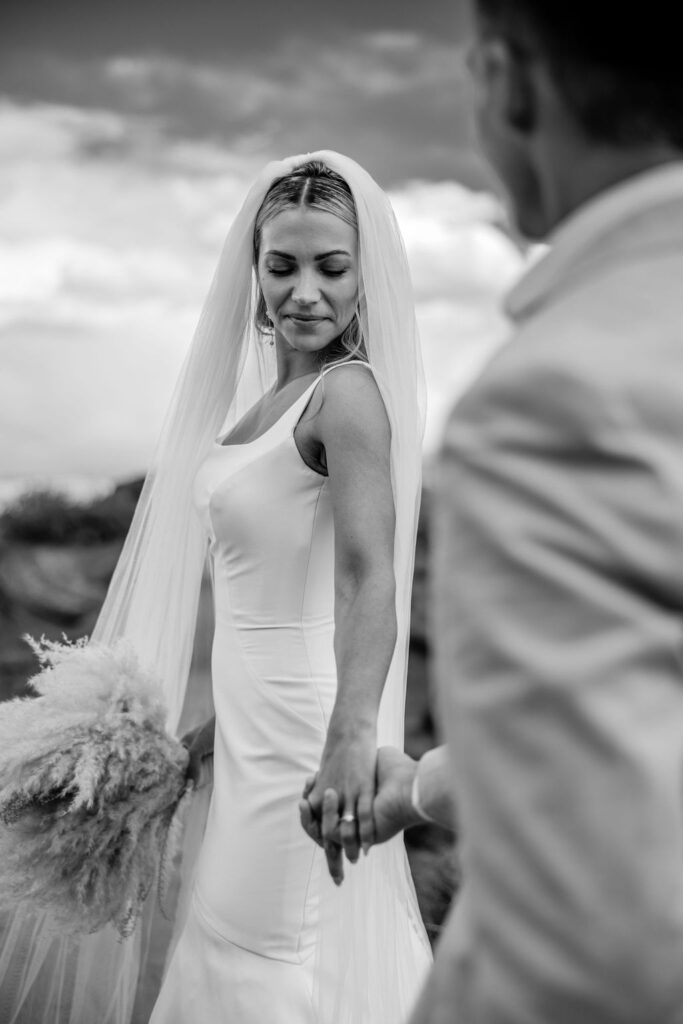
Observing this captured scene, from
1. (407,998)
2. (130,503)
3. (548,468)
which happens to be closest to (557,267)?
(548,468)

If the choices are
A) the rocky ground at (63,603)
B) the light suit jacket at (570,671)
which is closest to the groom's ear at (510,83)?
the light suit jacket at (570,671)

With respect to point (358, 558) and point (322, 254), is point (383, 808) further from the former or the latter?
point (322, 254)

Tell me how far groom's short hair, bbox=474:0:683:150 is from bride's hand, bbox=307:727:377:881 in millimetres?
1312

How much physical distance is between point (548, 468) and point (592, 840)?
0.25 metres

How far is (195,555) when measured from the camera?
325 centimetres

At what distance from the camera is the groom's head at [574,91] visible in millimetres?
959

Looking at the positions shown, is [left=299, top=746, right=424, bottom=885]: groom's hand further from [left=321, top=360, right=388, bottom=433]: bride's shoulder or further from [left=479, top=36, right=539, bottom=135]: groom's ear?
[left=479, top=36, right=539, bottom=135]: groom's ear

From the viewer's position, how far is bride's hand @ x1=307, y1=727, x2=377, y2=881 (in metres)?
2.06

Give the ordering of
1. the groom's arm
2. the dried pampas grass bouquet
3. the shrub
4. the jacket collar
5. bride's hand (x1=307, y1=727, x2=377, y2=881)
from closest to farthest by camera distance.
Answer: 1. the groom's arm
2. the jacket collar
3. bride's hand (x1=307, y1=727, x2=377, y2=881)
4. the dried pampas grass bouquet
5. the shrub

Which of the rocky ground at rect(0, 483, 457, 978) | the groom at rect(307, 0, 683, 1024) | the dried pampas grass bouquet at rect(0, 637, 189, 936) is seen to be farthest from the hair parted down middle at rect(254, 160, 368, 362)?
the rocky ground at rect(0, 483, 457, 978)

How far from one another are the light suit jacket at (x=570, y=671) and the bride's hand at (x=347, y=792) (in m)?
1.19

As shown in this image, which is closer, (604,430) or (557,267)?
(604,430)

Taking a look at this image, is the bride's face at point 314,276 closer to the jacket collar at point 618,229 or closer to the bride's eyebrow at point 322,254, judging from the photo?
the bride's eyebrow at point 322,254

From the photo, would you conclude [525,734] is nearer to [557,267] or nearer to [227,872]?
[557,267]
